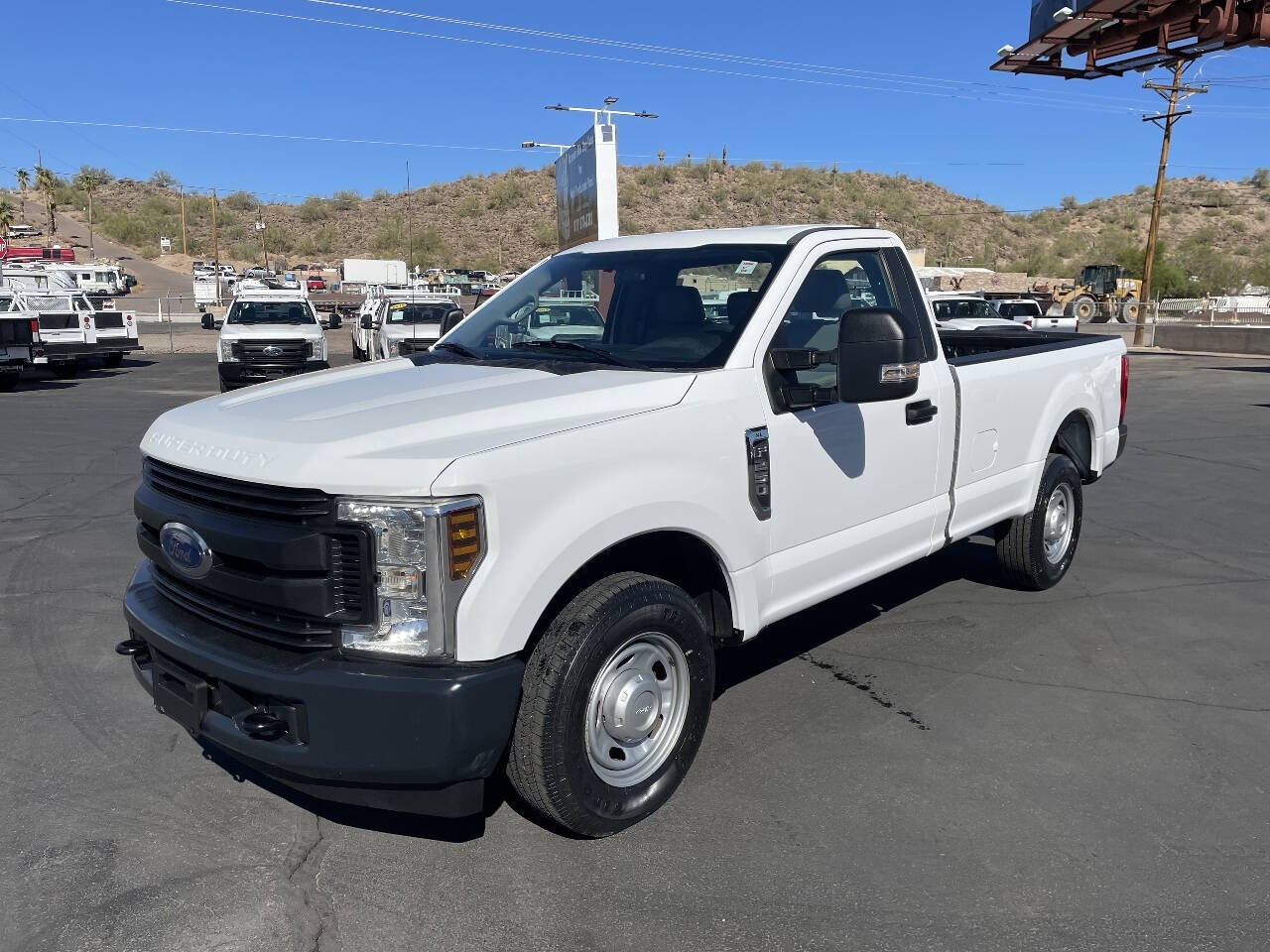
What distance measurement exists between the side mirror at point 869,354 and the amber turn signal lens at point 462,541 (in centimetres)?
164

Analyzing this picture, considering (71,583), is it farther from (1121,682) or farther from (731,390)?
(1121,682)

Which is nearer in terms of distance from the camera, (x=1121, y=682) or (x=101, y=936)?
(x=101, y=936)

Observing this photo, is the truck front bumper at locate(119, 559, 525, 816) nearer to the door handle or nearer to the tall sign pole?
the door handle

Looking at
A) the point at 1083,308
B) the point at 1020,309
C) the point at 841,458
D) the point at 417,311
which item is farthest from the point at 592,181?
the point at 1083,308

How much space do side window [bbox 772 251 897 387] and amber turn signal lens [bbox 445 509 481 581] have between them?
5.17 ft

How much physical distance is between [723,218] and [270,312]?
59.1 metres

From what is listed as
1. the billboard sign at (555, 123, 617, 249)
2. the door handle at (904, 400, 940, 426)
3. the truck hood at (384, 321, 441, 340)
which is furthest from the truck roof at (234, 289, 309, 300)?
the door handle at (904, 400, 940, 426)

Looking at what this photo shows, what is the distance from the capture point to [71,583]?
6.50m

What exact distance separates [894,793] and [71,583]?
525 centimetres

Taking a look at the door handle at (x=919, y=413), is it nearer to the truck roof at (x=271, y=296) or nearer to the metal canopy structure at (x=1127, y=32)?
the metal canopy structure at (x=1127, y=32)

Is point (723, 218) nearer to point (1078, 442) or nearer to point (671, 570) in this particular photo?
point (1078, 442)

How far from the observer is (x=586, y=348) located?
4.21m

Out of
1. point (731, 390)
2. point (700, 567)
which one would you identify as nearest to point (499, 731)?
point (700, 567)

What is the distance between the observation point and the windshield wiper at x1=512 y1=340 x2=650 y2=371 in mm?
3945
